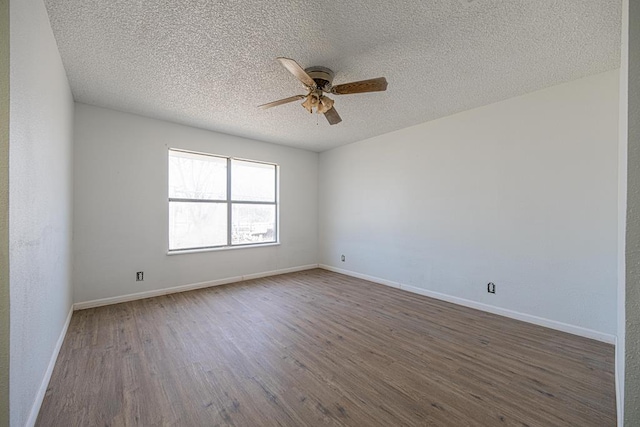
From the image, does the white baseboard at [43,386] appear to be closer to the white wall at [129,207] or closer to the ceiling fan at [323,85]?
the white wall at [129,207]

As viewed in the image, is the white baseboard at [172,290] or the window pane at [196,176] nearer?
the white baseboard at [172,290]

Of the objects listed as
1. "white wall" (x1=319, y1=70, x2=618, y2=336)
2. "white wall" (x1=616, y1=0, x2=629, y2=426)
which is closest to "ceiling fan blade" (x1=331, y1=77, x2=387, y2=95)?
"white wall" (x1=616, y1=0, x2=629, y2=426)

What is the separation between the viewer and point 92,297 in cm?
335

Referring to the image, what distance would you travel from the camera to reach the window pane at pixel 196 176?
4.06 m

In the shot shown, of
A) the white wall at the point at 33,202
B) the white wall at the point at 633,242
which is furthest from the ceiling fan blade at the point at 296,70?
the white wall at the point at 633,242

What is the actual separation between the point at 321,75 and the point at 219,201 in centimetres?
289

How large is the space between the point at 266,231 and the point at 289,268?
90cm

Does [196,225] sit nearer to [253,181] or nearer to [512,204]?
[253,181]

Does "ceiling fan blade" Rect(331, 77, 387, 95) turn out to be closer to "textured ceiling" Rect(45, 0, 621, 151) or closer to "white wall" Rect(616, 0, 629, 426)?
"textured ceiling" Rect(45, 0, 621, 151)

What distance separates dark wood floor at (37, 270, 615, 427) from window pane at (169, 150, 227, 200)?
71.4 inches

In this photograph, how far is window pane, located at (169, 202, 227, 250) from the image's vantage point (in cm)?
407

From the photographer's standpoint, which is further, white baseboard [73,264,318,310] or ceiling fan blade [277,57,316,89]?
white baseboard [73,264,318,310]

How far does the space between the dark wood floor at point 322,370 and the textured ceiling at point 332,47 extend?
2.55 metres

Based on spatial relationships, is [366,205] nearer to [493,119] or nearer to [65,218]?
[493,119]
